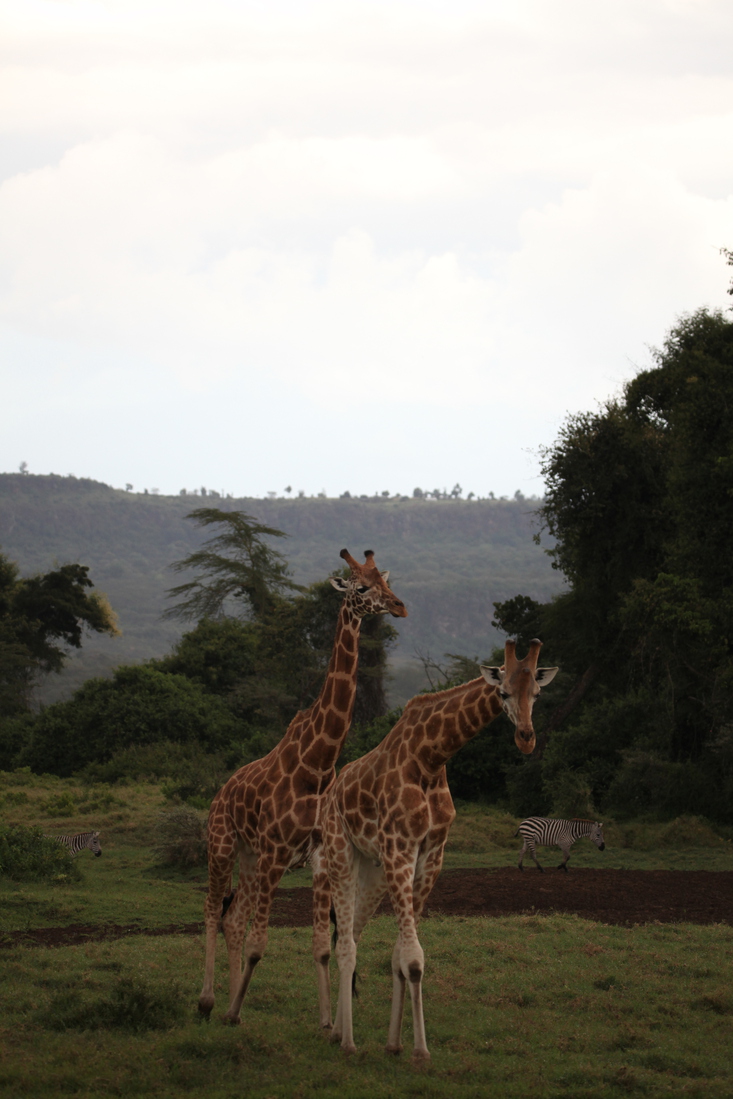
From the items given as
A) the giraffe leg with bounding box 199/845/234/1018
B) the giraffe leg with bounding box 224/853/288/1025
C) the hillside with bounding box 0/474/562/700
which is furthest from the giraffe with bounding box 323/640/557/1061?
the hillside with bounding box 0/474/562/700

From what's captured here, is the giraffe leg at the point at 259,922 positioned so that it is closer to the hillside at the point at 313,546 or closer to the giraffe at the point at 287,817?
the giraffe at the point at 287,817

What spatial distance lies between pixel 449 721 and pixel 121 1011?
3649 millimetres

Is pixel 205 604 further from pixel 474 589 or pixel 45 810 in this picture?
pixel 474 589

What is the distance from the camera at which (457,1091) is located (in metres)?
6.64

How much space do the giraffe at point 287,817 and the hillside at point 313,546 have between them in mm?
91330

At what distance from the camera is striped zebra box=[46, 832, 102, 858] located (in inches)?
725

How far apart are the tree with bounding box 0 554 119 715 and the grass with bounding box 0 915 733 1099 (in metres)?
35.8

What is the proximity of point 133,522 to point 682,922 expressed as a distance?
147 metres

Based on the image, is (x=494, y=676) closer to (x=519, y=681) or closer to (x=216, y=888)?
(x=519, y=681)

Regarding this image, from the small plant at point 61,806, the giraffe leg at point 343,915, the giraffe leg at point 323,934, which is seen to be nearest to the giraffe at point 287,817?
the giraffe leg at point 323,934

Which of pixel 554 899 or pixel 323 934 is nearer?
pixel 323 934

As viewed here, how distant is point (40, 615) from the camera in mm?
46969

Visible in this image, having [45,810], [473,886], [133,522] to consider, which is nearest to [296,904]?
[473,886]

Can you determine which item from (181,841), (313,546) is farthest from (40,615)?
(313,546)
